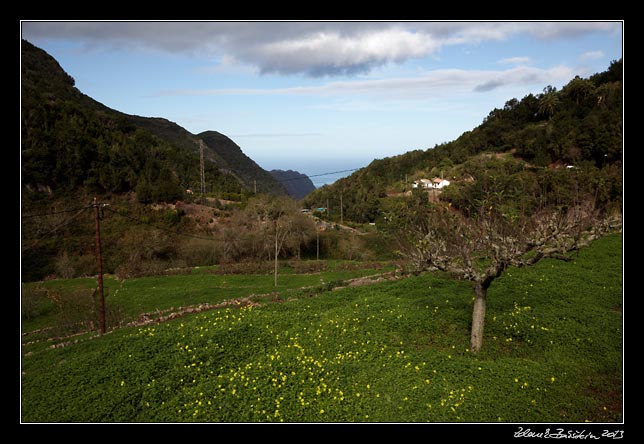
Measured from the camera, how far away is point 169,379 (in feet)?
29.6

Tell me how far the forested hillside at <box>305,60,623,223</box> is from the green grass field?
2780cm

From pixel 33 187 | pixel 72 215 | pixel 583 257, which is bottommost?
pixel 583 257

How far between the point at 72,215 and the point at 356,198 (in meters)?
47.8

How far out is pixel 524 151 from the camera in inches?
2653

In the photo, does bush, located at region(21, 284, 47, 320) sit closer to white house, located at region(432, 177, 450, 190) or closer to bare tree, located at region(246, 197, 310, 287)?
bare tree, located at region(246, 197, 310, 287)

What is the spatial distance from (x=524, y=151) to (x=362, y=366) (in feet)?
227

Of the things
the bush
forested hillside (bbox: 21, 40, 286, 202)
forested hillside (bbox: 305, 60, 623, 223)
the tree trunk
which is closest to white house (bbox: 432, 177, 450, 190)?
forested hillside (bbox: 305, 60, 623, 223)

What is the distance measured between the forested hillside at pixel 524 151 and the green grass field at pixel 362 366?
2780 cm

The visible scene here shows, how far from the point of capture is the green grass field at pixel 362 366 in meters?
7.96

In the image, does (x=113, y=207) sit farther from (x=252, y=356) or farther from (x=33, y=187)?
(x=252, y=356)

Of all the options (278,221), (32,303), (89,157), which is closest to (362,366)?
(32,303)

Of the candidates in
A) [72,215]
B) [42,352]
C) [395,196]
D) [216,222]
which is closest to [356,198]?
[395,196]

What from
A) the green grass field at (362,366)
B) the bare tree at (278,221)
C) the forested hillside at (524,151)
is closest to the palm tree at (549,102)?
the forested hillside at (524,151)

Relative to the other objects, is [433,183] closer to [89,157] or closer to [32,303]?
[32,303]
